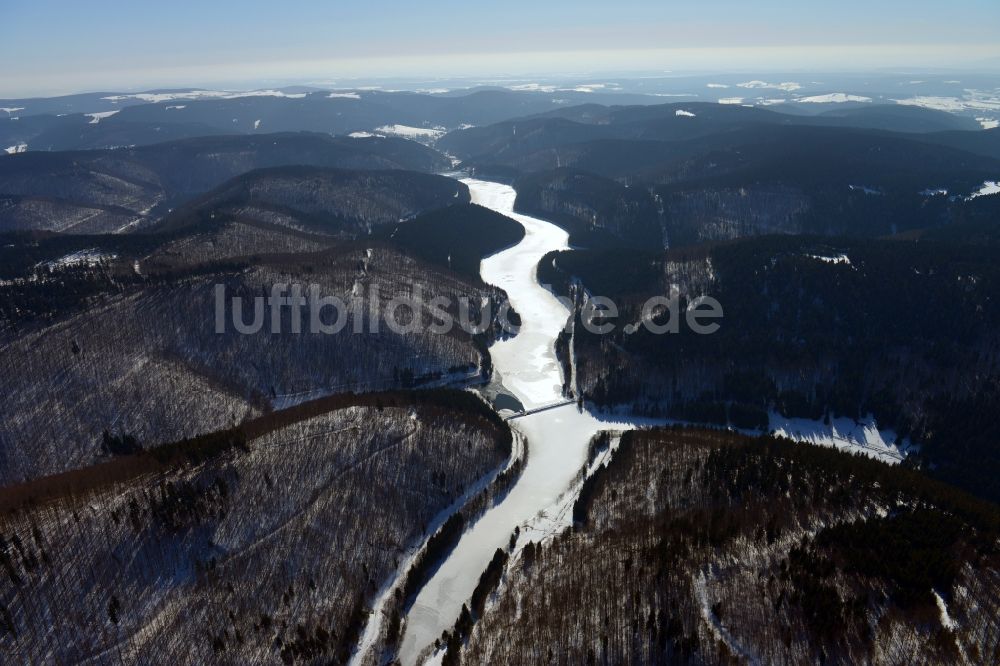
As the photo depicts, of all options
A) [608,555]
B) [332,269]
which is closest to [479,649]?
[608,555]

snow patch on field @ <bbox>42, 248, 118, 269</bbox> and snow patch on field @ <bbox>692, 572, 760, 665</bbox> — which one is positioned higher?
snow patch on field @ <bbox>42, 248, 118, 269</bbox>

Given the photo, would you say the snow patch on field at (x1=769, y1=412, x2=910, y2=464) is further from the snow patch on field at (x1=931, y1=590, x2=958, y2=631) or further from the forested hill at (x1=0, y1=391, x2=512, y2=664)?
the forested hill at (x1=0, y1=391, x2=512, y2=664)

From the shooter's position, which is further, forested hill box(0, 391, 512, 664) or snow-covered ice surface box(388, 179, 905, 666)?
snow-covered ice surface box(388, 179, 905, 666)

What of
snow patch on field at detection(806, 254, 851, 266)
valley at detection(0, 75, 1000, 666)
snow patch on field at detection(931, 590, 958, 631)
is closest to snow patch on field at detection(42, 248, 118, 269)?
valley at detection(0, 75, 1000, 666)

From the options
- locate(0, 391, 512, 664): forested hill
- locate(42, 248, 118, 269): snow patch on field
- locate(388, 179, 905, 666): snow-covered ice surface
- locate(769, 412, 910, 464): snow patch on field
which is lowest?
locate(769, 412, 910, 464): snow patch on field

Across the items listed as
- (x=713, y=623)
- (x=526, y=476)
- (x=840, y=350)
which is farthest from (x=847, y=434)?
(x=713, y=623)

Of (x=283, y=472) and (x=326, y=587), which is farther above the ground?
(x=283, y=472)

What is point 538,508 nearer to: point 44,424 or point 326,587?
point 326,587
